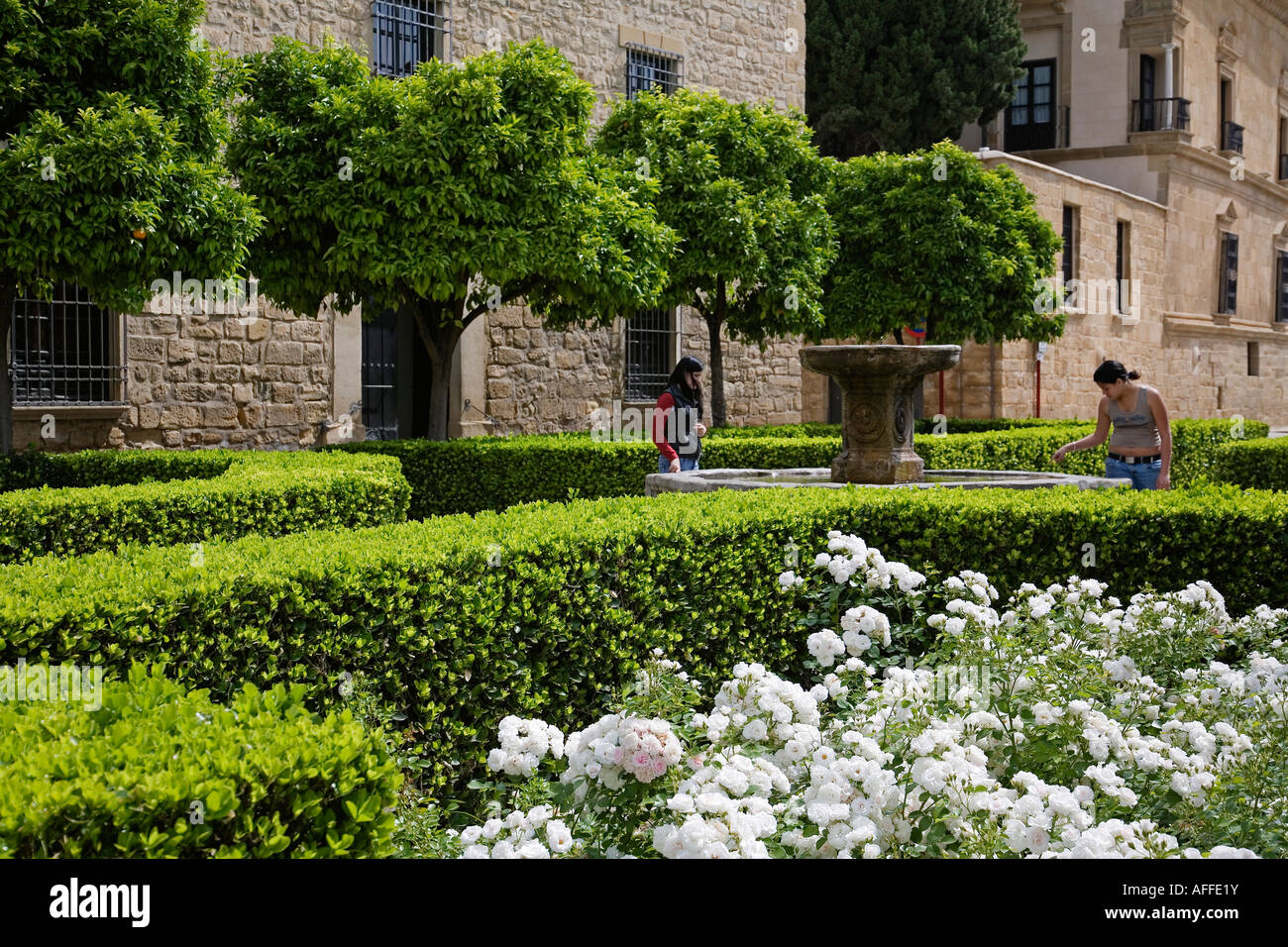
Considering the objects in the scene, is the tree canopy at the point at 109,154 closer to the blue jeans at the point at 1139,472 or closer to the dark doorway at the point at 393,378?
the dark doorway at the point at 393,378

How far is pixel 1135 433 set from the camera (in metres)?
8.12

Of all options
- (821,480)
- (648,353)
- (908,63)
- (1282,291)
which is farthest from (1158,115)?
(821,480)

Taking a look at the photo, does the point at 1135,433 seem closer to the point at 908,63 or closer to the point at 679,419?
the point at 679,419

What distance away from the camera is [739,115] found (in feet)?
50.9

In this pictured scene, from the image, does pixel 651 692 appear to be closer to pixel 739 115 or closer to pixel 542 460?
pixel 542 460

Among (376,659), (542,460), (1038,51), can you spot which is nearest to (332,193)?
(542,460)

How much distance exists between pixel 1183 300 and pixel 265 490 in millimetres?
28311

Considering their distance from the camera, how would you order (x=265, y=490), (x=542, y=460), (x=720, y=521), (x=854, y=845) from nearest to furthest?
1. (x=854, y=845)
2. (x=720, y=521)
3. (x=265, y=490)
4. (x=542, y=460)

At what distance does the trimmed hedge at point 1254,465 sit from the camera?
1119cm

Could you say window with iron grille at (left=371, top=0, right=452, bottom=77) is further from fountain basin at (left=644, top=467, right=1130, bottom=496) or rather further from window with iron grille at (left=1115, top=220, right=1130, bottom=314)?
window with iron grille at (left=1115, top=220, right=1130, bottom=314)

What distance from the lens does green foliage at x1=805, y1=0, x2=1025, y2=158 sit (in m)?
26.4

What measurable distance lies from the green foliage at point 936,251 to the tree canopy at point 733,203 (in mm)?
1557

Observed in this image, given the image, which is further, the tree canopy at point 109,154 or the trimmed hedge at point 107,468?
the trimmed hedge at point 107,468

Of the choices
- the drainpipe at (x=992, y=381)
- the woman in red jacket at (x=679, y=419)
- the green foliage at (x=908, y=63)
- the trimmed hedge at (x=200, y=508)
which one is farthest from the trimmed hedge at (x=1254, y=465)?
the green foliage at (x=908, y=63)
